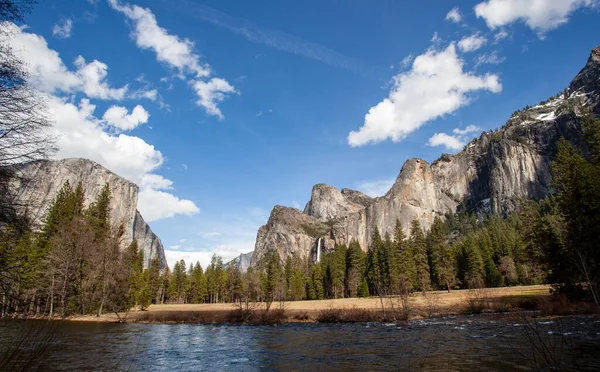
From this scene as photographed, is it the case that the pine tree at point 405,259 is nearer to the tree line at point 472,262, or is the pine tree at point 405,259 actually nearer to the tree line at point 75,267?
the tree line at point 472,262

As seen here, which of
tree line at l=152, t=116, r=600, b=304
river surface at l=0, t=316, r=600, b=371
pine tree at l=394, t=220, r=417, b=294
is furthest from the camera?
pine tree at l=394, t=220, r=417, b=294

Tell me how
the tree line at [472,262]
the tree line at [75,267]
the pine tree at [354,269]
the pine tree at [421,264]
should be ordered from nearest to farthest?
the tree line at [472,262] < the tree line at [75,267] < the pine tree at [421,264] < the pine tree at [354,269]

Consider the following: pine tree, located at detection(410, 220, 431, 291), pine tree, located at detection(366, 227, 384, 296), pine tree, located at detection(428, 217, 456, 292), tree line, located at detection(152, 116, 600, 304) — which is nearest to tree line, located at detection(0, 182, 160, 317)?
tree line, located at detection(152, 116, 600, 304)

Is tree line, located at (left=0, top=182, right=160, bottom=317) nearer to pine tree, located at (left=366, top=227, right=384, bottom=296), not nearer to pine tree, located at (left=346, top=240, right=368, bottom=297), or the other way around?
pine tree, located at (left=346, top=240, right=368, bottom=297)

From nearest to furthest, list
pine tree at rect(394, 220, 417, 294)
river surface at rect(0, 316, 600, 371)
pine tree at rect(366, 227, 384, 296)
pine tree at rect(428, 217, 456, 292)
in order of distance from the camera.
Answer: river surface at rect(0, 316, 600, 371) → pine tree at rect(428, 217, 456, 292) → pine tree at rect(394, 220, 417, 294) → pine tree at rect(366, 227, 384, 296)

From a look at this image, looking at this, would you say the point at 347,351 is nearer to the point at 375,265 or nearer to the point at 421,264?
the point at 421,264

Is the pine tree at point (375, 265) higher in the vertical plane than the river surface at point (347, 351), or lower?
higher

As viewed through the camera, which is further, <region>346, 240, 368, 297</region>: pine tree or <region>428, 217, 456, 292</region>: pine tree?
<region>346, 240, 368, 297</region>: pine tree

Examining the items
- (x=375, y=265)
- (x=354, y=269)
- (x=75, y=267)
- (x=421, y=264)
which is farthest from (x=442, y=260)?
(x=75, y=267)

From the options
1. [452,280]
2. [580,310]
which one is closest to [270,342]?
[580,310]

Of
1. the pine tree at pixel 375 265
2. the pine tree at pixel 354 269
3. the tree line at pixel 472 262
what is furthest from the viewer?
the pine tree at pixel 354 269

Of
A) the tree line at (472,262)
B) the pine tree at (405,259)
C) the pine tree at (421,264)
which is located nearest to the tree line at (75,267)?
the tree line at (472,262)

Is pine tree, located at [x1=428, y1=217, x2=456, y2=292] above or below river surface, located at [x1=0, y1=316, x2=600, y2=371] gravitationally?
above

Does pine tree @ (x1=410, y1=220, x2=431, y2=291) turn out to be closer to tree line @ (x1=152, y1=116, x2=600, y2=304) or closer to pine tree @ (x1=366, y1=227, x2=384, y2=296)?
tree line @ (x1=152, y1=116, x2=600, y2=304)
